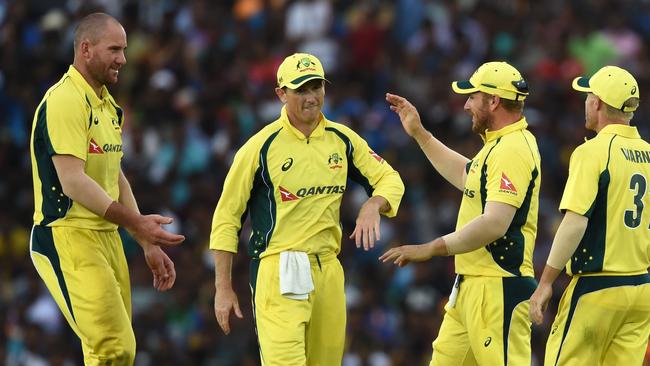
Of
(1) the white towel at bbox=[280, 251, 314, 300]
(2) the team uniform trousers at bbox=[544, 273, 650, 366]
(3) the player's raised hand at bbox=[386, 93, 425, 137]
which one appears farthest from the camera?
(3) the player's raised hand at bbox=[386, 93, 425, 137]

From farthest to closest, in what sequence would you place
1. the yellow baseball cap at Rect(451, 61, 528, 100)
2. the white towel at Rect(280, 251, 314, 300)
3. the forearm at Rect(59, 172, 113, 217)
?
the yellow baseball cap at Rect(451, 61, 528, 100)
the white towel at Rect(280, 251, 314, 300)
the forearm at Rect(59, 172, 113, 217)

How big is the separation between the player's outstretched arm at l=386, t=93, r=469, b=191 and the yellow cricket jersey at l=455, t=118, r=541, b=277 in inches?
29.7

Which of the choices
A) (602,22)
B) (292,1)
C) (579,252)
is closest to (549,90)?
(602,22)

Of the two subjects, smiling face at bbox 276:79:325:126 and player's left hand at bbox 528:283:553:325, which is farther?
smiling face at bbox 276:79:325:126

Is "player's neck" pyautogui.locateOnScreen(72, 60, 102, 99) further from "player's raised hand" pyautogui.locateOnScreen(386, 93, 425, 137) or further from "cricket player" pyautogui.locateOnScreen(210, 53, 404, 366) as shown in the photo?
"player's raised hand" pyautogui.locateOnScreen(386, 93, 425, 137)

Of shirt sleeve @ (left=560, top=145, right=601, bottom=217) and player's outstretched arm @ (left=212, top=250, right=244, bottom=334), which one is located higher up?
shirt sleeve @ (left=560, top=145, right=601, bottom=217)

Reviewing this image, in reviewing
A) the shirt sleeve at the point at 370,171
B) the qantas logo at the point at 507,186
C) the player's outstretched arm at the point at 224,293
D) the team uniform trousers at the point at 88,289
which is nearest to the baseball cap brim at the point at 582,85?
the qantas logo at the point at 507,186

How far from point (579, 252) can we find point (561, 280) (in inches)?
344

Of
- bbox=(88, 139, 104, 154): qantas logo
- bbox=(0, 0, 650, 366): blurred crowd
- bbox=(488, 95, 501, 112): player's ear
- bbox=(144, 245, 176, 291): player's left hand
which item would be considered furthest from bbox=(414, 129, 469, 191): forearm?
bbox=(0, 0, 650, 366): blurred crowd

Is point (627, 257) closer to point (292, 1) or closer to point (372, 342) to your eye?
point (372, 342)

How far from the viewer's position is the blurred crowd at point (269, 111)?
59.7ft

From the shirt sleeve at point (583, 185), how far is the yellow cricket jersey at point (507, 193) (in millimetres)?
412

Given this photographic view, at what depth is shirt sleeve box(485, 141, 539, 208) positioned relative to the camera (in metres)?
10.8

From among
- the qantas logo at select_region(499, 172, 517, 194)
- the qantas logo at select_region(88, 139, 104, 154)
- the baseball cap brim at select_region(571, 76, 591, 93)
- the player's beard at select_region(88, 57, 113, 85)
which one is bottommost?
the qantas logo at select_region(499, 172, 517, 194)
